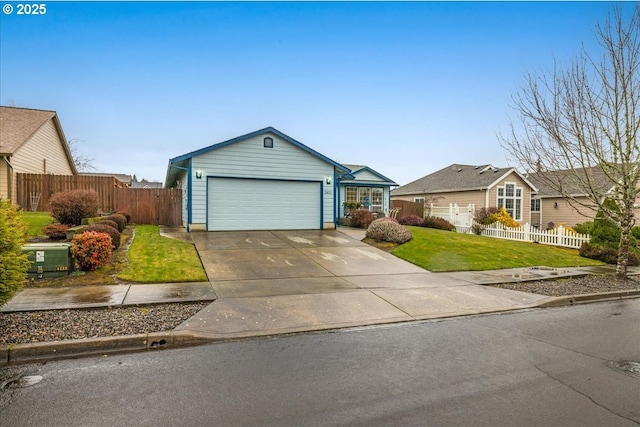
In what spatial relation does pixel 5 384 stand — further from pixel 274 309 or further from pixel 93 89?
pixel 93 89

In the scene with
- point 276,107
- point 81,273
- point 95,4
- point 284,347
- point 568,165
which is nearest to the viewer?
point 284,347

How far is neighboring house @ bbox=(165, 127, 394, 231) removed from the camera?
16047 mm

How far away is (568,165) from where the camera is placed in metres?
10.9

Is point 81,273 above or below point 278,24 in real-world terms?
below

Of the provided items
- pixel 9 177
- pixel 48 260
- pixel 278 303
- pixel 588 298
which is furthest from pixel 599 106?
pixel 9 177

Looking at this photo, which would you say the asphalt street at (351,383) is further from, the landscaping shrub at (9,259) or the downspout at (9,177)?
the downspout at (9,177)

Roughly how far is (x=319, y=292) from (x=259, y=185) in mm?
10135

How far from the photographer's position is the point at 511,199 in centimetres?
2809

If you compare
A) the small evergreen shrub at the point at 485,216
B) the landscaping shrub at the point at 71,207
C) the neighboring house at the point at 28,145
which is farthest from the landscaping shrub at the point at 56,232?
the small evergreen shrub at the point at 485,216

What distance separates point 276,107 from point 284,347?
61.5ft

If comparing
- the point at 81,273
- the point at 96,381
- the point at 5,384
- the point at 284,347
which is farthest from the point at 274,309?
the point at 81,273

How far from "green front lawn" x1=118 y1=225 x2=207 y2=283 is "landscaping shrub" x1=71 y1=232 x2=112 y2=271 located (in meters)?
0.67

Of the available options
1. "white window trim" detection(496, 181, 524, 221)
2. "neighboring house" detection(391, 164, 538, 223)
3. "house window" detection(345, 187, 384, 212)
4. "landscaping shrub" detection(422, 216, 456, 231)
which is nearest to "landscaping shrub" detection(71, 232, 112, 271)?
"landscaping shrub" detection(422, 216, 456, 231)

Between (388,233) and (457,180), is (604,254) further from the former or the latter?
(457,180)
